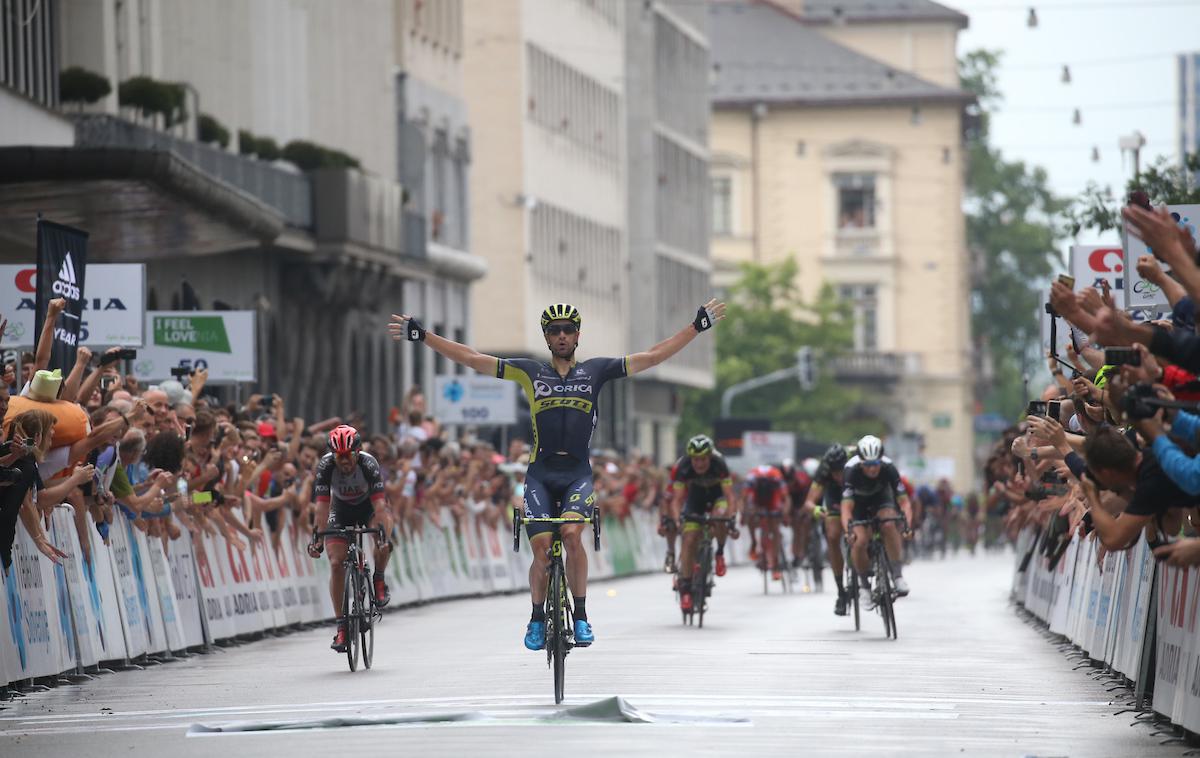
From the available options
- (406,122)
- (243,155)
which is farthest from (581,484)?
(406,122)

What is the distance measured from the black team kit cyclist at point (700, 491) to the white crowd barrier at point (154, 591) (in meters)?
3.52

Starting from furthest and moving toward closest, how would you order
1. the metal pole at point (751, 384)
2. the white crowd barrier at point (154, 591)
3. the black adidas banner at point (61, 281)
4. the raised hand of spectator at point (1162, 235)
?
1. the metal pole at point (751, 384)
2. the black adidas banner at point (61, 281)
3. the white crowd barrier at point (154, 591)
4. the raised hand of spectator at point (1162, 235)

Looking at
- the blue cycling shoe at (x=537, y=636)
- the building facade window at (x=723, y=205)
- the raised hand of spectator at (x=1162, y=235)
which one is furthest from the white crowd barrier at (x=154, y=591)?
the building facade window at (x=723, y=205)

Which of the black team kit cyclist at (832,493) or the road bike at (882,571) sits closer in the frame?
the road bike at (882,571)

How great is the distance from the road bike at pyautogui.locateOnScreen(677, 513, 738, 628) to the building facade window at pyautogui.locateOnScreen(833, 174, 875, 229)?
8657 cm

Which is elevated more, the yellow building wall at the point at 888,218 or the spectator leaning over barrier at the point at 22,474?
the yellow building wall at the point at 888,218

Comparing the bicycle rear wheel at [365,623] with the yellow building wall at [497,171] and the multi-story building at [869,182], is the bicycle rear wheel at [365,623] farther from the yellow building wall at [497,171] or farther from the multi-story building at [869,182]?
the multi-story building at [869,182]

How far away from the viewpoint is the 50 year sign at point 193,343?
1139 inches

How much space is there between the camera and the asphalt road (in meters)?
14.4

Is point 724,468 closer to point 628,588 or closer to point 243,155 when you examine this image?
point 628,588

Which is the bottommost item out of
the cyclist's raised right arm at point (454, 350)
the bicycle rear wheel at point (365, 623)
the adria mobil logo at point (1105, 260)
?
the bicycle rear wheel at point (365, 623)

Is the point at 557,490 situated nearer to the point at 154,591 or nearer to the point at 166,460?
the point at 166,460

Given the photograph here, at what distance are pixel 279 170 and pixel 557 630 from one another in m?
28.9

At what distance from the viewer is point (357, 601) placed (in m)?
21.0
